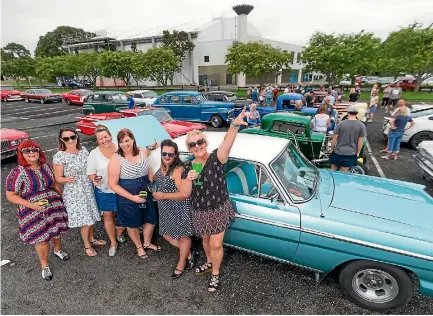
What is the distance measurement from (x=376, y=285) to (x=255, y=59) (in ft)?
84.8

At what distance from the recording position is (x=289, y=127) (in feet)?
21.1

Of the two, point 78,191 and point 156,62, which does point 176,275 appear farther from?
point 156,62

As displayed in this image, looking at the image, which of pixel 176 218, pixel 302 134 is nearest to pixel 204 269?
pixel 176 218

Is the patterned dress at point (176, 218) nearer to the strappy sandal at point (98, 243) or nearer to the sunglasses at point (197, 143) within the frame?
the sunglasses at point (197, 143)

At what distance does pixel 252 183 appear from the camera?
3186 mm

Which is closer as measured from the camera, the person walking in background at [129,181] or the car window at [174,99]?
the person walking in background at [129,181]

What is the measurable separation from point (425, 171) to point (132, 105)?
1171cm

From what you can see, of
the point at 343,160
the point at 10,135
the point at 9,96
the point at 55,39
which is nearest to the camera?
the point at 343,160

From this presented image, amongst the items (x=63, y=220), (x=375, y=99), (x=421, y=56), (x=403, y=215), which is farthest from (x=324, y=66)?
(x=63, y=220)

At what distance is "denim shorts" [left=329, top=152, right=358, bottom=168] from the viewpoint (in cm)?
486

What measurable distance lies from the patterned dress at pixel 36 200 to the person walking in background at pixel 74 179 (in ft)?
0.32

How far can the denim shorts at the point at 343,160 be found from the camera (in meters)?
4.86

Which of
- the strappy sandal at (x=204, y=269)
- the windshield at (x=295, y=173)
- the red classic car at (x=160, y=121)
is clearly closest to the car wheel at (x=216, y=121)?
the red classic car at (x=160, y=121)

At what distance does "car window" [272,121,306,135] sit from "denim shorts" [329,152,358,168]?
4.49 feet
